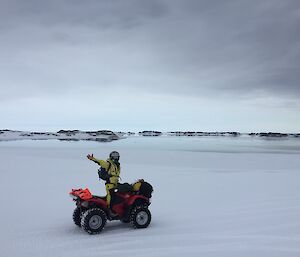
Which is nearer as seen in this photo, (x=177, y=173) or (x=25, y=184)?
(x=25, y=184)

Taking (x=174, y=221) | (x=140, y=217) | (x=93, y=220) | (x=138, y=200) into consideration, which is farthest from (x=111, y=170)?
(x=174, y=221)

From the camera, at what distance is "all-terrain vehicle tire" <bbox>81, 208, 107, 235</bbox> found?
7.16 meters

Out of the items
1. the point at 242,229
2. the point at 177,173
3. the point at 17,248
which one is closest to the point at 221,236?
the point at 242,229

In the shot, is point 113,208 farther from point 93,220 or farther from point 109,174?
point 109,174

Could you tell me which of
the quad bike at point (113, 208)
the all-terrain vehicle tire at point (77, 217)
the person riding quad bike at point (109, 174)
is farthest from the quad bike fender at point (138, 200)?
the all-terrain vehicle tire at point (77, 217)

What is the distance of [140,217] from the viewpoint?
7723 mm

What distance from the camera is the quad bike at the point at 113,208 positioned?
23.8ft

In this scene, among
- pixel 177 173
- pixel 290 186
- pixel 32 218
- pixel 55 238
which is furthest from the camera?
pixel 177 173

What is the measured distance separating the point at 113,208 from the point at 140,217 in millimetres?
616

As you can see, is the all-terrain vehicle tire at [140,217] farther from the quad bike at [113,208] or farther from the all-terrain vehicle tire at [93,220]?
the all-terrain vehicle tire at [93,220]

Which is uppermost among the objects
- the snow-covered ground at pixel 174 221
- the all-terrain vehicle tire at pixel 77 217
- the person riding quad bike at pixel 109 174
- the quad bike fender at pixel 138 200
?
the person riding quad bike at pixel 109 174

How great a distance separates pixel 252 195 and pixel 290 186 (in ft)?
8.49

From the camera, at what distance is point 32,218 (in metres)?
8.60

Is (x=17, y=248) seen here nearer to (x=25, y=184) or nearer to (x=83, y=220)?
(x=83, y=220)
